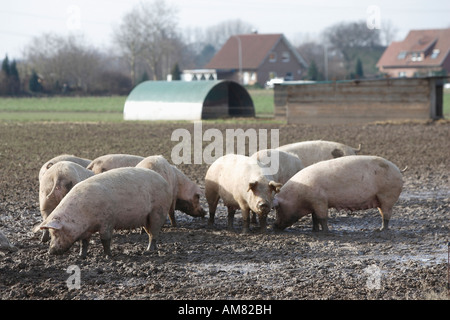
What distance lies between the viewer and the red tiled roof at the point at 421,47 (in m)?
74.9

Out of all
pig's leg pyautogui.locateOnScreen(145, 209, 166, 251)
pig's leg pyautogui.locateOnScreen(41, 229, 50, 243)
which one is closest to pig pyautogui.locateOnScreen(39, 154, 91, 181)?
pig's leg pyautogui.locateOnScreen(41, 229, 50, 243)

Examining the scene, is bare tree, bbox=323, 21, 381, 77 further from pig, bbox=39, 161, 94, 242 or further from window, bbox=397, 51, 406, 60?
pig, bbox=39, 161, 94, 242

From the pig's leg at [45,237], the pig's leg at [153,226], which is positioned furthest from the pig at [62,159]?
the pig's leg at [153,226]

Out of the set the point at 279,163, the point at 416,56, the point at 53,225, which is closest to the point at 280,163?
the point at 279,163

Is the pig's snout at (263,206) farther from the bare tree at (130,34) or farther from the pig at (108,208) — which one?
the bare tree at (130,34)

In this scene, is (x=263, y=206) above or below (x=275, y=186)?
below

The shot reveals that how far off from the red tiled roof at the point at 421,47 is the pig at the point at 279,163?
68.0 metres

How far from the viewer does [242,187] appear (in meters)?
8.96

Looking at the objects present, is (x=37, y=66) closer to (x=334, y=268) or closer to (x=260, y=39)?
(x=260, y=39)

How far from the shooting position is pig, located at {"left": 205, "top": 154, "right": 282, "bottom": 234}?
855 cm

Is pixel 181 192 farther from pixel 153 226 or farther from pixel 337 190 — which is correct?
pixel 337 190

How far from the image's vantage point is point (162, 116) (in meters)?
27.8

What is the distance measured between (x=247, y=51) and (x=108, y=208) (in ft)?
212

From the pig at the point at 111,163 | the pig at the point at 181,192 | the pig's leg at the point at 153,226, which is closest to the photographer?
the pig's leg at the point at 153,226
